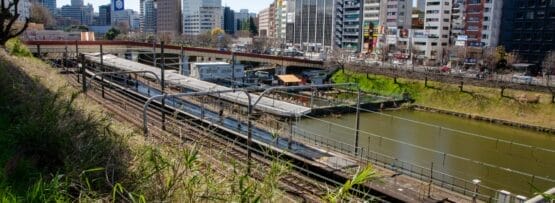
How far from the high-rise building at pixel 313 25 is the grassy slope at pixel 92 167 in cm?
4614

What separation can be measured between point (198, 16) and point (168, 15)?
465 centimetres

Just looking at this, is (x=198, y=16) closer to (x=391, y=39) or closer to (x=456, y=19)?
(x=391, y=39)

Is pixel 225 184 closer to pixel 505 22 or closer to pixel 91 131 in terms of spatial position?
pixel 91 131

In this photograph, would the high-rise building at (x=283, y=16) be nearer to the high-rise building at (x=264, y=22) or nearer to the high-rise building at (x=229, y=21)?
the high-rise building at (x=264, y=22)

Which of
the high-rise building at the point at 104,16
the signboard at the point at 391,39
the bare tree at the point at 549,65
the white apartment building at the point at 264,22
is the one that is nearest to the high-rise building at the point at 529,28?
the bare tree at the point at 549,65

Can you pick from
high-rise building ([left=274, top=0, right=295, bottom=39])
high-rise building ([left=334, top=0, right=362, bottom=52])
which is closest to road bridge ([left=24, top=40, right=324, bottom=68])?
high-rise building ([left=334, top=0, right=362, bottom=52])

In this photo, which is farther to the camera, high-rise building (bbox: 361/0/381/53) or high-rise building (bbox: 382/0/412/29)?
high-rise building (bbox: 382/0/412/29)

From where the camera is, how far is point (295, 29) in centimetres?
5684

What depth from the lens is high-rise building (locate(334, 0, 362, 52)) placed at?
47.4 metres

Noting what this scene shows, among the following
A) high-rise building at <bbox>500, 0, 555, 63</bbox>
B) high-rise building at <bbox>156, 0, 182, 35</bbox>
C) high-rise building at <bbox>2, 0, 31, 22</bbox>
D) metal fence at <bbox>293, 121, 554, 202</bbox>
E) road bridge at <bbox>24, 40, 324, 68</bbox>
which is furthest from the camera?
high-rise building at <bbox>156, 0, 182, 35</bbox>

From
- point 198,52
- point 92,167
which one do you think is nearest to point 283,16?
point 198,52

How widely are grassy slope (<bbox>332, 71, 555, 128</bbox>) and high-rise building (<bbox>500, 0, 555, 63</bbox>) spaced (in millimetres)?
8933

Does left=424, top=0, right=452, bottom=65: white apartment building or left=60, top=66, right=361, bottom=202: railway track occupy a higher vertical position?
left=424, top=0, right=452, bottom=65: white apartment building

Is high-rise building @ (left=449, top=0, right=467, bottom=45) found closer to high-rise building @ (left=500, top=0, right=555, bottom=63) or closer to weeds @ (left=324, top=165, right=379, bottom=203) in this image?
high-rise building @ (left=500, top=0, right=555, bottom=63)
